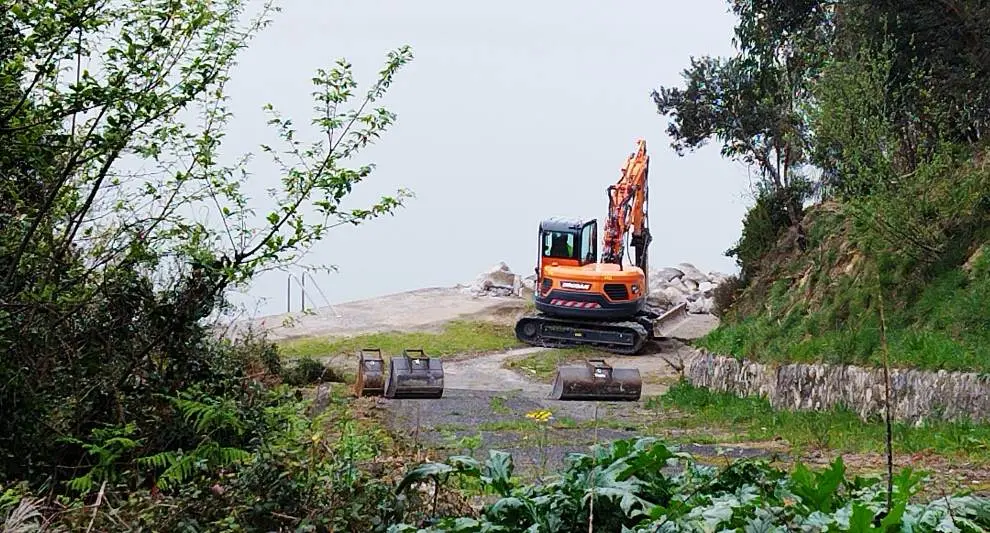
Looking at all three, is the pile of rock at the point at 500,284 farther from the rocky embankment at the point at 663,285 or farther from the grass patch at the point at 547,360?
the grass patch at the point at 547,360

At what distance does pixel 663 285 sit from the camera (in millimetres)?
40344

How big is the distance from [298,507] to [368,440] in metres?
1.03

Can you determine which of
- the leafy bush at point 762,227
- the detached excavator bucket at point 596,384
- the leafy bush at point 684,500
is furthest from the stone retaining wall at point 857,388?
the leafy bush at point 684,500

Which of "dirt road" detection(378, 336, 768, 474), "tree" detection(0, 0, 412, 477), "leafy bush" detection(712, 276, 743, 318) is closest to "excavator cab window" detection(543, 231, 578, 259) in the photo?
"dirt road" detection(378, 336, 768, 474)

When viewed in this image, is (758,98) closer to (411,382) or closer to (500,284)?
(411,382)

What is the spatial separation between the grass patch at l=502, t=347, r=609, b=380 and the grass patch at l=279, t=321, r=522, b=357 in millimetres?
2947

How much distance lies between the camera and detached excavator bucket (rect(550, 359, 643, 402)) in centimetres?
1717

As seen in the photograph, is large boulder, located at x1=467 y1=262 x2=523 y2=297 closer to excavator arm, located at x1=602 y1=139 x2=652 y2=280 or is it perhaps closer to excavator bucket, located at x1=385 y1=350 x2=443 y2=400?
excavator arm, located at x1=602 y1=139 x2=652 y2=280

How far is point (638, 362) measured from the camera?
25.9 metres

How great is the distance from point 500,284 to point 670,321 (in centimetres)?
933

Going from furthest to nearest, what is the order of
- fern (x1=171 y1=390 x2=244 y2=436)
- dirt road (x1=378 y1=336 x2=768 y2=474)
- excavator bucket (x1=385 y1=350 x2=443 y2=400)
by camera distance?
excavator bucket (x1=385 y1=350 x2=443 y2=400) → dirt road (x1=378 y1=336 x2=768 y2=474) → fern (x1=171 y1=390 x2=244 y2=436)

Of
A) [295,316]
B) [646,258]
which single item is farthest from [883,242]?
[646,258]

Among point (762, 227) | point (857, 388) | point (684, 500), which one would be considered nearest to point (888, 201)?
point (857, 388)

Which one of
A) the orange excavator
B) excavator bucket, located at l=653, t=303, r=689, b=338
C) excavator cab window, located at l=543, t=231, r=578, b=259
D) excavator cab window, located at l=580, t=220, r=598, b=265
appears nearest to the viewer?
the orange excavator
